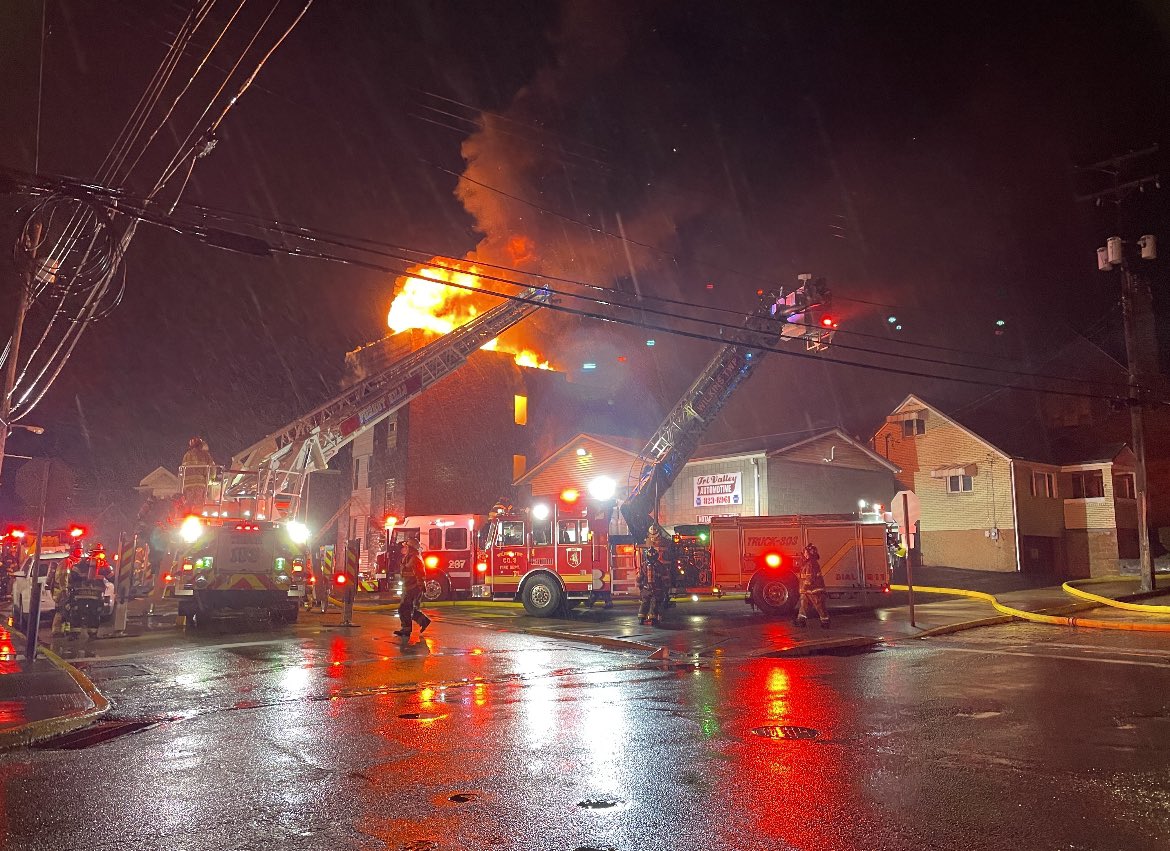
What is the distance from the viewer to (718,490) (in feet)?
98.4

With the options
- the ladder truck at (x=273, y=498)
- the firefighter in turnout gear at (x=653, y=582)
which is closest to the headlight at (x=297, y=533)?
the ladder truck at (x=273, y=498)

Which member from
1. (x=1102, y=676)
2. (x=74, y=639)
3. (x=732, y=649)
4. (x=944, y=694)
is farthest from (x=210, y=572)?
(x=1102, y=676)

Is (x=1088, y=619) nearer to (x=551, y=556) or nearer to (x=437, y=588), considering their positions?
(x=551, y=556)

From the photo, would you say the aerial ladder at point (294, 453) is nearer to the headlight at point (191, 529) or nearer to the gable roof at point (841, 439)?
the headlight at point (191, 529)

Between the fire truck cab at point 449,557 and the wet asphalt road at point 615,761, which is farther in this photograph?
the fire truck cab at point 449,557

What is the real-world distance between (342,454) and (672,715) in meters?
34.8

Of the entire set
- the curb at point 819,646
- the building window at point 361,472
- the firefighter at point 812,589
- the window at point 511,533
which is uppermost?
the building window at point 361,472

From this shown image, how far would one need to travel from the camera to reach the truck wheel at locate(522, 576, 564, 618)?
18.4 metres

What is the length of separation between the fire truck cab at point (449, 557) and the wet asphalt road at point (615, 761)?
1119 cm

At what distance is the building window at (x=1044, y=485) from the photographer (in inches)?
1235

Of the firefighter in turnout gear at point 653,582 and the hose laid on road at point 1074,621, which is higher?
the firefighter in turnout gear at point 653,582

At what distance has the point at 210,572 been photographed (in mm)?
16297

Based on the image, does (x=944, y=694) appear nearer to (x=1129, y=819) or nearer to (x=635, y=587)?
(x=1129, y=819)

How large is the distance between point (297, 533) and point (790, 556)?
1129 centimetres
